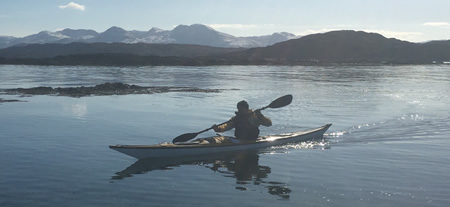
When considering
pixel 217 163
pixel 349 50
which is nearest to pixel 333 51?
pixel 349 50

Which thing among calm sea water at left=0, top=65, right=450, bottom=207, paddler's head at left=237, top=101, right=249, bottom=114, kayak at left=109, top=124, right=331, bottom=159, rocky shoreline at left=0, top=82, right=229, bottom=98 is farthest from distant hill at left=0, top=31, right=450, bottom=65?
paddler's head at left=237, top=101, right=249, bottom=114

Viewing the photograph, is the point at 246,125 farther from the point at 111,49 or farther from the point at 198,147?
the point at 111,49

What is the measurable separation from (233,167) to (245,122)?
104 inches

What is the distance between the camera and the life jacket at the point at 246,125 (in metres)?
Answer: 16.7

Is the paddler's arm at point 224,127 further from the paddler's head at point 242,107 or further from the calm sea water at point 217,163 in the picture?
the calm sea water at point 217,163

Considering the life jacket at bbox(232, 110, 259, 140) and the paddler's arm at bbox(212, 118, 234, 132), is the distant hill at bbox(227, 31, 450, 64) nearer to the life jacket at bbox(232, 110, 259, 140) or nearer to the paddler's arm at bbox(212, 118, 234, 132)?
the life jacket at bbox(232, 110, 259, 140)

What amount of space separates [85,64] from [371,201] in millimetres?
93737

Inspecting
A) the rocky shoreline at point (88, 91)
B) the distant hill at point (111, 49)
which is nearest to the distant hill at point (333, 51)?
the distant hill at point (111, 49)

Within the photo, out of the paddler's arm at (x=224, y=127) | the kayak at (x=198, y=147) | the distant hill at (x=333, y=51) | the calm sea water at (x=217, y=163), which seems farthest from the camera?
the distant hill at (x=333, y=51)

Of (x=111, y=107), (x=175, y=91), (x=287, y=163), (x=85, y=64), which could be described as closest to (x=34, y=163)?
(x=287, y=163)

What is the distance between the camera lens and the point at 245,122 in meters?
16.8

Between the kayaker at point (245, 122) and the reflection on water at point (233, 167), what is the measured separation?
79cm

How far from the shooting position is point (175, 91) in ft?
129

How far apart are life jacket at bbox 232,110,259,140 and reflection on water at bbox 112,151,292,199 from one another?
2.43 feet
